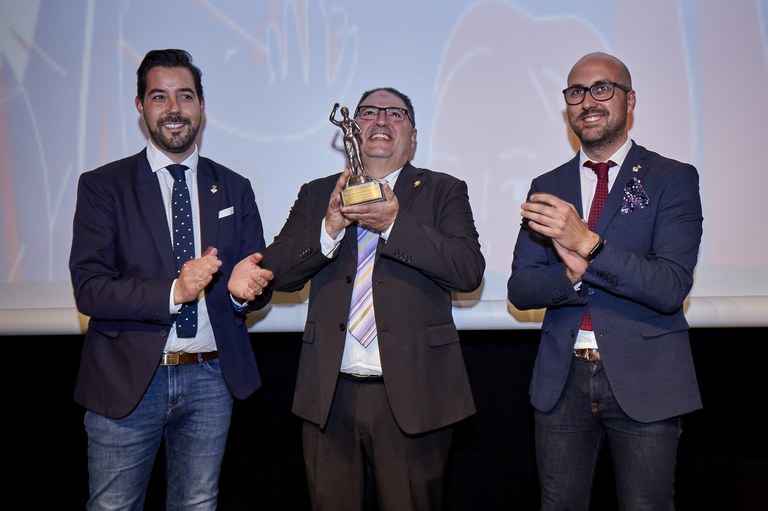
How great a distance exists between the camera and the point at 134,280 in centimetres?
225

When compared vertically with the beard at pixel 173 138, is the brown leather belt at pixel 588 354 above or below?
below

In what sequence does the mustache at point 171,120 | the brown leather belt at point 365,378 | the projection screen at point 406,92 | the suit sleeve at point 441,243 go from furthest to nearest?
the projection screen at point 406,92 < the mustache at point 171,120 < the brown leather belt at point 365,378 < the suit sleeve at point 441,243

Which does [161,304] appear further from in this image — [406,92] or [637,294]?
[406,92]

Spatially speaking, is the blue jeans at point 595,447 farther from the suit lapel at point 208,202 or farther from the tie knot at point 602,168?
the suit lapel at point 208,202

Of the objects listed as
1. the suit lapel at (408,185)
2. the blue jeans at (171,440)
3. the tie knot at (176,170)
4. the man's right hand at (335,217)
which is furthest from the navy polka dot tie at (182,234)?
the suit lapel at (408,185)

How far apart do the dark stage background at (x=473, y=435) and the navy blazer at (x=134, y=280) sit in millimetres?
1072

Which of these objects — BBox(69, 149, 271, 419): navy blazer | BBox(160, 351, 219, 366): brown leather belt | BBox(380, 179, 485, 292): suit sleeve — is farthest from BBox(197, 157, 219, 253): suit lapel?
BBox(380, 179, 485, 292): suit sleeve

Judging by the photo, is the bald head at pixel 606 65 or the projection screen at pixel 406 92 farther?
the projection screen at pixel 406 92

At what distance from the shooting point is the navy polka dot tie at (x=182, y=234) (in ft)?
7.70

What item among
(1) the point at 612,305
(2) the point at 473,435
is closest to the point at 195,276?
(1) the point at 612,305

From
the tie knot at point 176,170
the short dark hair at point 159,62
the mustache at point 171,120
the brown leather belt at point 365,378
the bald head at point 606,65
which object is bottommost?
the brown leather belt at point 365,378

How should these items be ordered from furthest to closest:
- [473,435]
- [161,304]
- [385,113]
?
1. [473,435]
2. [385,113]
3. [161,304]

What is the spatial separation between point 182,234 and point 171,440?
71 cm

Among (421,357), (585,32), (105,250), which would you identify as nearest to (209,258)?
(105,250)
